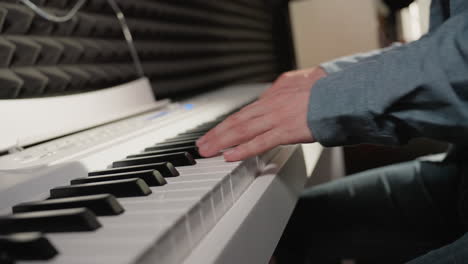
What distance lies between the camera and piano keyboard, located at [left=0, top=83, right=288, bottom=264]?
13.9 inches

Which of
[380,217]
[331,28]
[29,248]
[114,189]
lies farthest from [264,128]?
[331,28]

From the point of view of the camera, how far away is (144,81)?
3.80ft

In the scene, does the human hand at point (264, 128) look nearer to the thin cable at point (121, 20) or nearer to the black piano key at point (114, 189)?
the black piano key at point (114, 189)

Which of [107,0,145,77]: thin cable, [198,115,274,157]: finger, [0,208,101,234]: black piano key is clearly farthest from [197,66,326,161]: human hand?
[107,0,145,77]: thin cable

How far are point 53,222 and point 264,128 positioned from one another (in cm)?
36

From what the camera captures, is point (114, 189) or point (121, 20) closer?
point (114, 189)

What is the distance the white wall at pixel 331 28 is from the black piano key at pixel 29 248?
2793 mm

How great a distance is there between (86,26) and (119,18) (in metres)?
0.18

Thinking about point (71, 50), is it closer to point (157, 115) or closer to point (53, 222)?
point (157, 115)

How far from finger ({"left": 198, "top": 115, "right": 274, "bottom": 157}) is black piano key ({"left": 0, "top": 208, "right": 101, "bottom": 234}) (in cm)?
30

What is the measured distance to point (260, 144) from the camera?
0.65 metres

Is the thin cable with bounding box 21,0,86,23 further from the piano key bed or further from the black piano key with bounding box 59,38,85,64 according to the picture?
the piano key bed

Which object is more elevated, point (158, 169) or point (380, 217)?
point (158, 169)

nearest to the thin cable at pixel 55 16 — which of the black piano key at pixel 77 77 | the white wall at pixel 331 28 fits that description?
the black piano key at pixel 77 77
